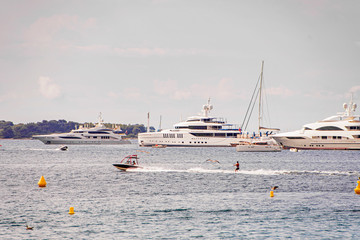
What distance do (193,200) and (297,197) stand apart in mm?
9486

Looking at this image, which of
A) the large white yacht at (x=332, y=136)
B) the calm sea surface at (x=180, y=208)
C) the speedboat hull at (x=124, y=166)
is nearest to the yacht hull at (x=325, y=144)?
the large white yacht at (x=332, y=136)

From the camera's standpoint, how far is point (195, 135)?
162 meters

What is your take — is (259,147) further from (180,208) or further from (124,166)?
(180,208)

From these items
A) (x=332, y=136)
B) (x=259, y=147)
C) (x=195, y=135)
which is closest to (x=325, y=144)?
(x=332, y=136)

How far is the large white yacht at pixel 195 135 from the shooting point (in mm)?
161562

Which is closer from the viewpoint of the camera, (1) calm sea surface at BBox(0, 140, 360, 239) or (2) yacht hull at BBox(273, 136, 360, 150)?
(1) calm sea surface at BBox(0, 140, 360, 239)

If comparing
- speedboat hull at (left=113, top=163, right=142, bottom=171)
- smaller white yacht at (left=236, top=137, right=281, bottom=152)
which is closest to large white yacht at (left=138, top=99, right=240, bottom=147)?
smaller white yacht at (left=236, top=137, right=281, bottom=152)

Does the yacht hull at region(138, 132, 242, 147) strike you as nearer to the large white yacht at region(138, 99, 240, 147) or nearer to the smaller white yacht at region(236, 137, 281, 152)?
the large white yacht at region(138, 99, 240, 147)

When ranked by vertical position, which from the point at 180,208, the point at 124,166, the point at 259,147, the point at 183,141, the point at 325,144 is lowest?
the point at 180,208

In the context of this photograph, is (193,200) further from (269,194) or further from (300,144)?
(300,144)

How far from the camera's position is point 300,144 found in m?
135

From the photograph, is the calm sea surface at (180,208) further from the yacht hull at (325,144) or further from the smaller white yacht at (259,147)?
the yacht hull at (325,144)

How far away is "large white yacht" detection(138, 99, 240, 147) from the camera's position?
6361 inches

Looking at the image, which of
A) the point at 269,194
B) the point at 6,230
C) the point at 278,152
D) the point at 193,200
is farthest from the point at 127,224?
the point at 278,152
